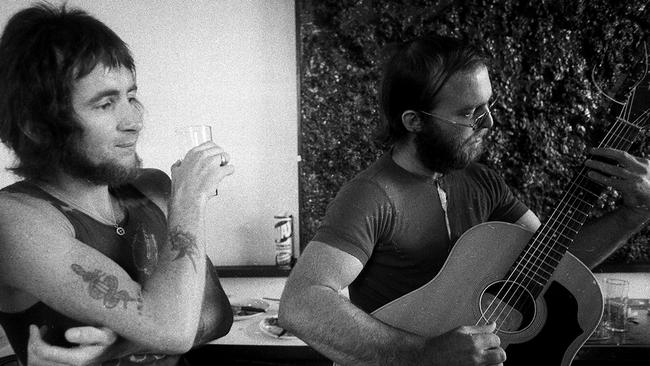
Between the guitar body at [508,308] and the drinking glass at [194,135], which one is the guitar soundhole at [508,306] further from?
the drinking glass at [194,135]

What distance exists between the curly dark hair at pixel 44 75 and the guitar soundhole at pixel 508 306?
123 centimetres

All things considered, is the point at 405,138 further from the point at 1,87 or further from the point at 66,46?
the point at 1,87

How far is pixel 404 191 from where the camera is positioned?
1578mm

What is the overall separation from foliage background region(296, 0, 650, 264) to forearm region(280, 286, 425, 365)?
1267 mm

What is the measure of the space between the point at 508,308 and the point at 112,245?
3.72 ft

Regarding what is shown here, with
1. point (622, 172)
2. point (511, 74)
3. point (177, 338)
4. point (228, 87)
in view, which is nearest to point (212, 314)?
point (177, 338)

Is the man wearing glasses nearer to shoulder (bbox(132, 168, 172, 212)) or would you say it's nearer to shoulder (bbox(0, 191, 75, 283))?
shoulder (bbox(132, 168, 172, 212))

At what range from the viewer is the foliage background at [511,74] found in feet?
8.09

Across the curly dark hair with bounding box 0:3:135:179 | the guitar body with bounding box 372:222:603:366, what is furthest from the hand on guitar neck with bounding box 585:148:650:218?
the curly dark hair with bounding box 0:3:135:179

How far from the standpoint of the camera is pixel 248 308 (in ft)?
7.97

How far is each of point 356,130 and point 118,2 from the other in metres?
1.43

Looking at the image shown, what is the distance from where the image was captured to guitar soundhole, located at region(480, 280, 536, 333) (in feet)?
4.66


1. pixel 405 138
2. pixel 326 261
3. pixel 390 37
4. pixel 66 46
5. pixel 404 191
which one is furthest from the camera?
pixel 390 37

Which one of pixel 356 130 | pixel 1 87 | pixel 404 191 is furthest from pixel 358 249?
pixel 356 130
